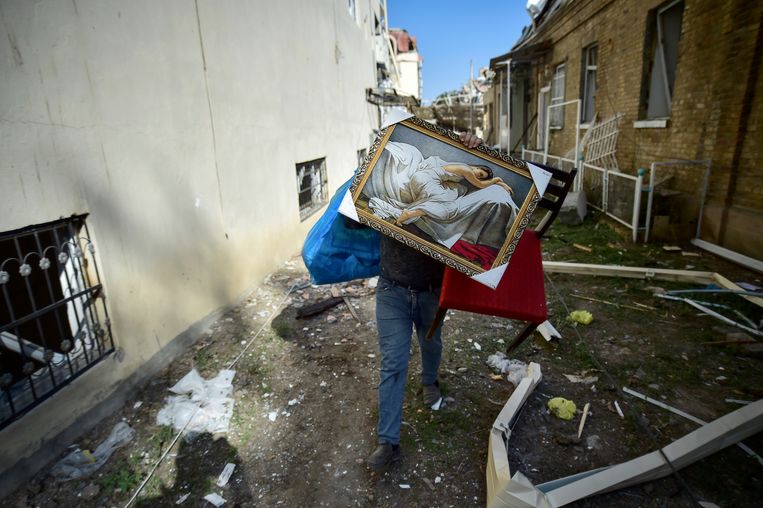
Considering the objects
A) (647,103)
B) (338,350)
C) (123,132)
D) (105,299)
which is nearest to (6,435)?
(105,299)

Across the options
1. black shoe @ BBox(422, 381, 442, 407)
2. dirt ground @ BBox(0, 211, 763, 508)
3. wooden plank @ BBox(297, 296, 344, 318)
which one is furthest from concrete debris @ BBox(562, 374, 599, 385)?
wooden plank @ BBox(297, 296, 344, 318)

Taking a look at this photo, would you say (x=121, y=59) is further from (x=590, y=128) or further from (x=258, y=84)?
(x=590, y=128)

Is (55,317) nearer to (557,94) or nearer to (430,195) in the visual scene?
(430,195)

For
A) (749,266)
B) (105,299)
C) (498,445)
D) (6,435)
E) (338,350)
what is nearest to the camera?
(6,435)

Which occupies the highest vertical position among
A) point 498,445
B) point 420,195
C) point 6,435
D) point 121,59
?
point 121,59

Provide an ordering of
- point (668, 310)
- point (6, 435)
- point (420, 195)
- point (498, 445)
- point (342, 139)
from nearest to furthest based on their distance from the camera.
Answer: point (420, 195) → point (6, 435) → point (498, 445) → point (668, 310) → point (342, 139)

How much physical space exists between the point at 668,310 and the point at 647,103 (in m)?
5.27

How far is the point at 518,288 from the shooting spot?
2383 mm

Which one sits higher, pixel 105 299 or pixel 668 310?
pixel 105 299

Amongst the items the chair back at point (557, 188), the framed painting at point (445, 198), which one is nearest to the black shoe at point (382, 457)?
the framed painting at point (445, 198)

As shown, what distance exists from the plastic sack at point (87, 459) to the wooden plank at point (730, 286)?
5.92 metres

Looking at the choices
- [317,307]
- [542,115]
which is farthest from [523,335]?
[542,115]

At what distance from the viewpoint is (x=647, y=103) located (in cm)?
805

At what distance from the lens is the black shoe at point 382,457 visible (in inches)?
103
